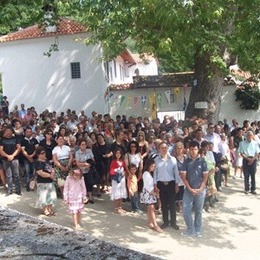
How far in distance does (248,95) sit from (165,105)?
4.22 meters

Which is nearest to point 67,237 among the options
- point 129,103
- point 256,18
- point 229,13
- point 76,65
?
point 256,18

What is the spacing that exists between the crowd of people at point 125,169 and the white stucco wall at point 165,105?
10006mm

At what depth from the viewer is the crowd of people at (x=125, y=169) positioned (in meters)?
8.73

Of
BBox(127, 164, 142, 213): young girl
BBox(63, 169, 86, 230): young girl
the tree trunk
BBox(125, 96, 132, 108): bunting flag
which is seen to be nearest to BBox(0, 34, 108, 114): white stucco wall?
BBox(125, 96, 132, 108): bunting flag

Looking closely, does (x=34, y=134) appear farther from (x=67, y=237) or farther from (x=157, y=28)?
(x=67, y=237)

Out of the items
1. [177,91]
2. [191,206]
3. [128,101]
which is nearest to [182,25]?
[191,206]

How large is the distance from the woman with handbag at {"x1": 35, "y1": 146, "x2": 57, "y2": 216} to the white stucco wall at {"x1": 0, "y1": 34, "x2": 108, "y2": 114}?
14483 mm

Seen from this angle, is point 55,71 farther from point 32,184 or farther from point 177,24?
point 177,24

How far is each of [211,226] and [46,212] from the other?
3.62 meters

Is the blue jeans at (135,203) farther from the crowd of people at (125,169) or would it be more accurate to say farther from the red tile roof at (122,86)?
the red tile roof at (122,86)

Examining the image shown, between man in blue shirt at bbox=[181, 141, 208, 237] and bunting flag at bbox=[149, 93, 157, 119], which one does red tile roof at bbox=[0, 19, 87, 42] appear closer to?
bunting flag at bbox=[149, 93, 157, 119]

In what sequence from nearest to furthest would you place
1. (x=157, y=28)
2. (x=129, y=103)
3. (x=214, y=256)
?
(x=214, y=256) < (x=157, y=28) < (x=129, y=103)

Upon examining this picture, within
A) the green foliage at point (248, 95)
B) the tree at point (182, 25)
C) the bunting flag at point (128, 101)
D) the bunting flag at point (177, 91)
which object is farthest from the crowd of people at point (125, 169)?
the bunting flag at point (128, 101)

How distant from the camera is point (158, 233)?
8.86 m
